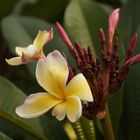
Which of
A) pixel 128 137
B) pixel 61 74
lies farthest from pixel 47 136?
pixel 61 74

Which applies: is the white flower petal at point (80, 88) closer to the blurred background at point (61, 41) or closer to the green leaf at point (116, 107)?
the blurred background at point (61, 41)

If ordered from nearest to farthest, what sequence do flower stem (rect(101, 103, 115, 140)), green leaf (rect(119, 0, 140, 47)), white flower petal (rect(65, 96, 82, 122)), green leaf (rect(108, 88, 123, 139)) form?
white flower petal (rect(65, 96, 82, 122)) < flower stem (rect(101, 103, 115, 140)) < green leaf (rect(108, 88, 123, 139)) < green leaf (rect(119, 0, 140, 47))

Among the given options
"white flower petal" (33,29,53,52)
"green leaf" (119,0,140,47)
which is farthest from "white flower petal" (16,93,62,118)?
"green leaf" (119,0,140,47)

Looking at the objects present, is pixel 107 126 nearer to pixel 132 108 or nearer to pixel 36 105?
pixel 36 105

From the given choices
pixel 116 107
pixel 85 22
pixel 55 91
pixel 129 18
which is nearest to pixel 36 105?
pixel 55 91

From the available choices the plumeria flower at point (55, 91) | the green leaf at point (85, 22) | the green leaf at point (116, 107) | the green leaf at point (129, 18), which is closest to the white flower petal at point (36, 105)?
the plumeria flower at point (55, 91)

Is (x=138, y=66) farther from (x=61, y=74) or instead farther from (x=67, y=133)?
(x=61, y=74)

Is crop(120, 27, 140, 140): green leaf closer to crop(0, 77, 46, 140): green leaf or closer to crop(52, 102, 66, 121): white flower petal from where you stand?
crop(0, 77, 46, 140): green leaf
